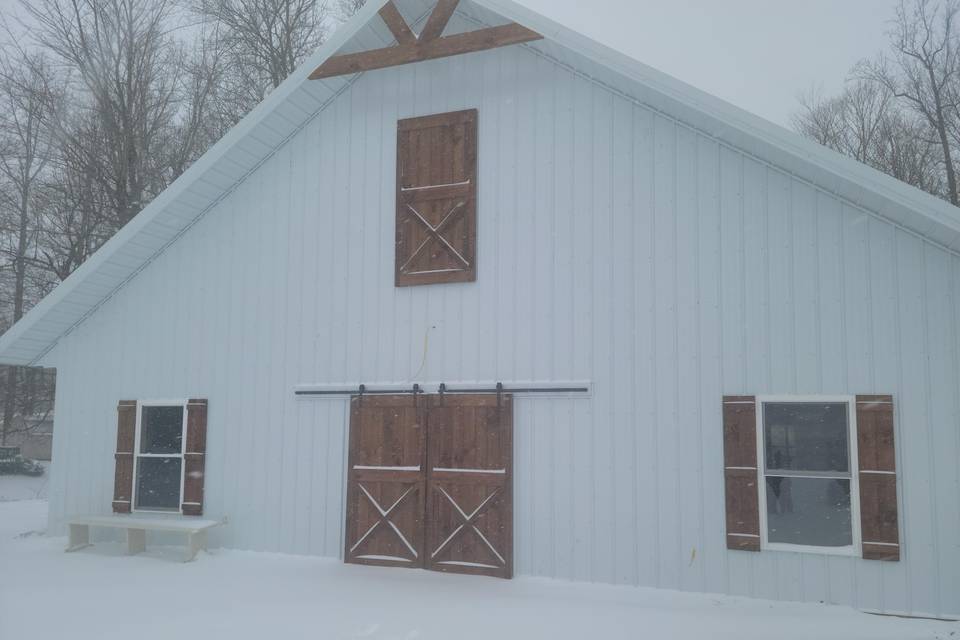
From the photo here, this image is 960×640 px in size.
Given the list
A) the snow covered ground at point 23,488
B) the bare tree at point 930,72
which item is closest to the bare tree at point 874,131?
the bare tree at point 930,72

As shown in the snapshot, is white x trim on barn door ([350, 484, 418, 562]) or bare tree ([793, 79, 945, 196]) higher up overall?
bare tree ([793, 79, 945, 196])

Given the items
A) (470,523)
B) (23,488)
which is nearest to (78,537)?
(470,523)

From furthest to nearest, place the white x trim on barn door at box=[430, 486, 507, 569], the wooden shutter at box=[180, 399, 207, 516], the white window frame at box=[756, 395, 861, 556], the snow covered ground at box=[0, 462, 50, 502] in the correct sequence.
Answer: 1. the snow covered ground at box=[0, 462, 50, 502]
2. the wooden shutter at box=[180, 399, 207, 516]
3. the white x trim on barn door at box=[430, 486, 507, 569]
4. the white window frame at box=[756, 395, 861, 556]

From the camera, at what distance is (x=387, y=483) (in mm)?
9328

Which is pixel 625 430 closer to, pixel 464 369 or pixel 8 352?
pixel 464 369

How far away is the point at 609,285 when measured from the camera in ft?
28.5

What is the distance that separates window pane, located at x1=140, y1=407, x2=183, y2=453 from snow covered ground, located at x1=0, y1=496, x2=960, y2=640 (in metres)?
1.76

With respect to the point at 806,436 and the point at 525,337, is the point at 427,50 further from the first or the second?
the point at 806,436

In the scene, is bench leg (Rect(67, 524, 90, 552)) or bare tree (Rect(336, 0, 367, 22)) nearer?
bench leg (Rect(67, 524, 90, 552))

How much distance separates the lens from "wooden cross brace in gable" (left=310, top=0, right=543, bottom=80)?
8.86 m

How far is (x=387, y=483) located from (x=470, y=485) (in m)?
1.08

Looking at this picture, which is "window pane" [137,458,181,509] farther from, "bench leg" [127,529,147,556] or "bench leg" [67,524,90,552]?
"bench leg" [67,524,90,552]

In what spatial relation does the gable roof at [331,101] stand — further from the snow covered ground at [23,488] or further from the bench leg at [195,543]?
the snow covered ground at [23,488]

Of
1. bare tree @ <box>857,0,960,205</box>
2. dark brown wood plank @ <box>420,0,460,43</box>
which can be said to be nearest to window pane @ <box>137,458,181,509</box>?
dark brown wood plank @ <box>420,0,460,43</box>
